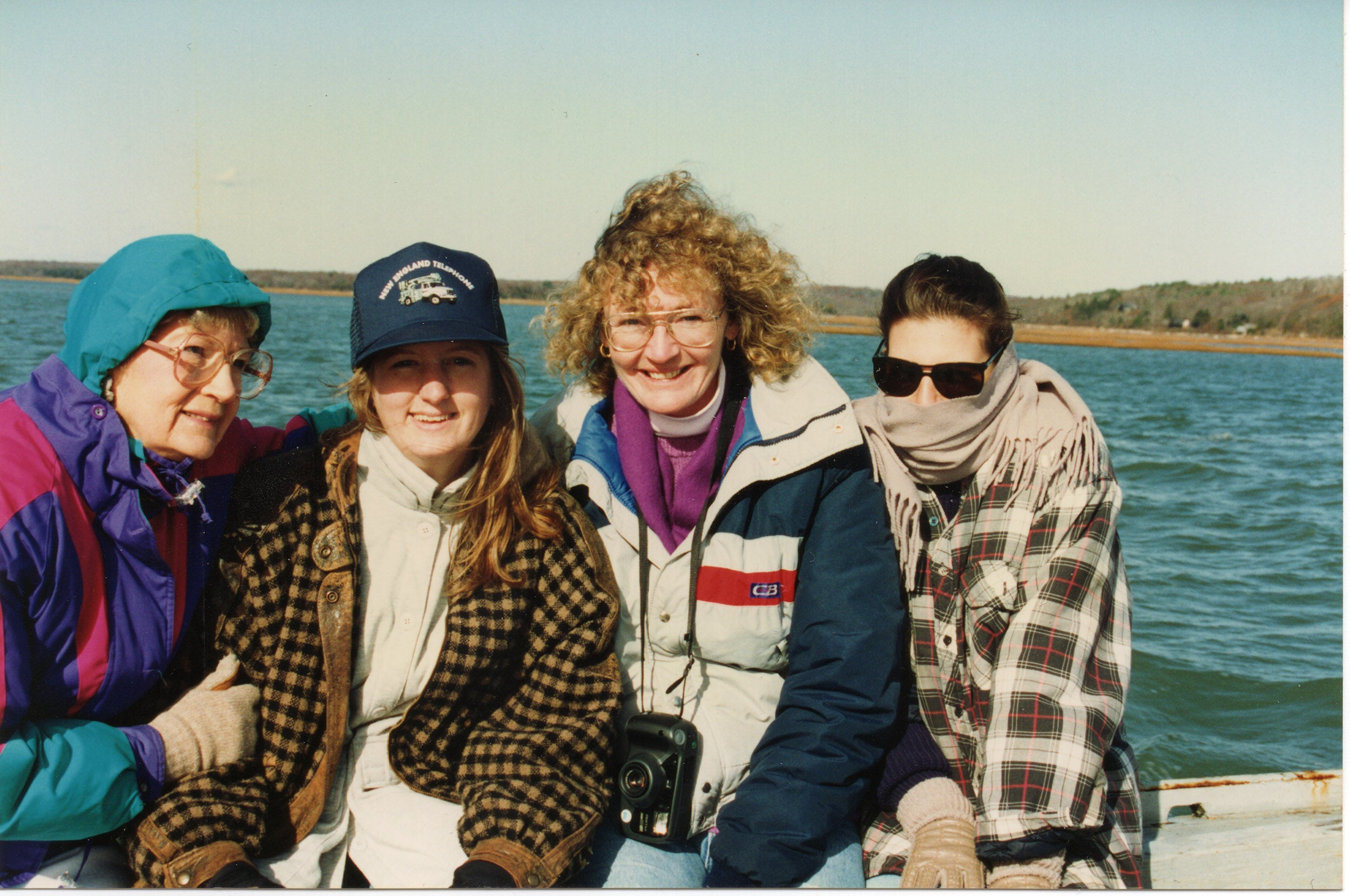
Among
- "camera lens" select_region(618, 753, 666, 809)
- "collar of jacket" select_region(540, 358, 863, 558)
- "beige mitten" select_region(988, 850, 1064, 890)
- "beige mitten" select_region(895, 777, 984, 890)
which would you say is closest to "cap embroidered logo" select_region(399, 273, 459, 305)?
"collar of jacket" select_region(540, 358, 863, 558)

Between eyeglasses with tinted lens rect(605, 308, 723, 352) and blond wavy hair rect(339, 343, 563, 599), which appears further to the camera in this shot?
eyeglasses with tinted lens rect(605, 308, 723, 352)

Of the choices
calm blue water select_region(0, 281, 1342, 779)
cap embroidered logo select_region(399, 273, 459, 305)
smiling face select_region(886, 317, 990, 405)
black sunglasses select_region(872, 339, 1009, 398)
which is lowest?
calm blue water select_region(0, 281, 1342, 779)

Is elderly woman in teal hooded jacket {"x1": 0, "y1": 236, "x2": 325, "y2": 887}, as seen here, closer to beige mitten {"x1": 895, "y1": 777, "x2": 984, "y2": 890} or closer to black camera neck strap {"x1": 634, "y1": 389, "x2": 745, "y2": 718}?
black camera neck strap {"x1": 634, "y1": 389, "x2": 745, "y2": 718}

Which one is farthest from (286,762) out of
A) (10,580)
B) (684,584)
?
(684,584)

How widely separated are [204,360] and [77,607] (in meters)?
0.58

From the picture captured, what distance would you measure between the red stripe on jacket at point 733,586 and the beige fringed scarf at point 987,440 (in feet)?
1.39

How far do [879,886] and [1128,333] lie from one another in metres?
65.7

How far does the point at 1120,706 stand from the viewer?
2652 mm

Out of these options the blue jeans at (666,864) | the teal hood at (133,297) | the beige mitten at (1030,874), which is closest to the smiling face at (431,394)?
the teal hood at (133,297)

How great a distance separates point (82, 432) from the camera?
212 centimetres

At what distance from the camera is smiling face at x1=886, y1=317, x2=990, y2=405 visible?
112 inches

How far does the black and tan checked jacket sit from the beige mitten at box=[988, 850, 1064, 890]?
102cm

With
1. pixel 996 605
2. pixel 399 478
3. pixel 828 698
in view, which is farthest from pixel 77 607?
pixel 996 605

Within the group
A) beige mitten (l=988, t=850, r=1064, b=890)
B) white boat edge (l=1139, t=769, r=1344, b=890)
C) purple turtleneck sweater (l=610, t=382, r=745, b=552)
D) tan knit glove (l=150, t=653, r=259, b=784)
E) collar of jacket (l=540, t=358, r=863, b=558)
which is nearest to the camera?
tan knit glove (l=150, t=653, r=259, b=784)
